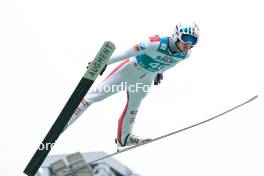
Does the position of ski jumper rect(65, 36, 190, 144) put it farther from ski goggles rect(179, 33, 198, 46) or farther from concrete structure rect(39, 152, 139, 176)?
concrete structure rect(39, 152, 139, 176)

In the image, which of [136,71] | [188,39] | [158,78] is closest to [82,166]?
[136,71]

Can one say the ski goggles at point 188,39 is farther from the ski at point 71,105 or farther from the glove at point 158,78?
the ski at point 71,105

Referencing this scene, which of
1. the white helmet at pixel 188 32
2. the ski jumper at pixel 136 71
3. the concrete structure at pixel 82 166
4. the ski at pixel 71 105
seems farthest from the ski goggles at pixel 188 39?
Answer: the concrete structure at pixel 82 166

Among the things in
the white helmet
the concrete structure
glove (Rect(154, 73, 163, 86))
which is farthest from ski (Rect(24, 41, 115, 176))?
glove (Rect(154, 73, 163, 86))

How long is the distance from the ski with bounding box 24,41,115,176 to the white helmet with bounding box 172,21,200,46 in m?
0.91

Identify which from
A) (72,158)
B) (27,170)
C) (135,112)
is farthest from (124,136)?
(27,170)

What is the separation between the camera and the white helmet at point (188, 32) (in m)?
8.02

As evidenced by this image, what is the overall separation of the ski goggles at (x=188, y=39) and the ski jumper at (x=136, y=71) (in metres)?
0.23

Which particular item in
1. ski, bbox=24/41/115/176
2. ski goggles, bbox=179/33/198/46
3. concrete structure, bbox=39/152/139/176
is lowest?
concrete structure, bbox=39/152/139/176

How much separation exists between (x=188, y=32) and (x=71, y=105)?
5.30 feet

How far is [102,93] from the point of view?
8570 mm

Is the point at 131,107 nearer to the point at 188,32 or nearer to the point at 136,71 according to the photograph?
the point at 136,71

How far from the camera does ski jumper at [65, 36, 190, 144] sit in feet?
26.8

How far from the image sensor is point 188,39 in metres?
8.06
